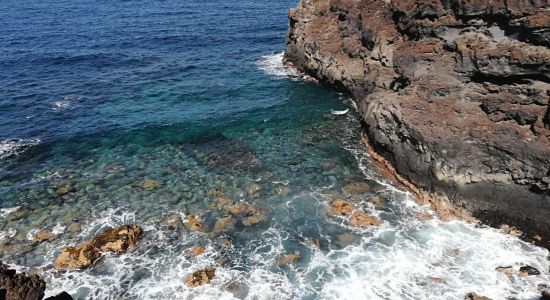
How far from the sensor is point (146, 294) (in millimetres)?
24422

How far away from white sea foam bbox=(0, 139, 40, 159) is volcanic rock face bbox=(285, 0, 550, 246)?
31966mm

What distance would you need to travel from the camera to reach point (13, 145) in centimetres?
4028

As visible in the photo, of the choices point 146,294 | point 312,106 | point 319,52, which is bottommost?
point 146,294

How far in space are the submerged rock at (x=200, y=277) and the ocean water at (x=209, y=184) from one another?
38cm

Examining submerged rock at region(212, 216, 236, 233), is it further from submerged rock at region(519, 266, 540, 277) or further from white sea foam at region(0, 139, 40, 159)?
white sea foam at region(0, 139, 40, 159)

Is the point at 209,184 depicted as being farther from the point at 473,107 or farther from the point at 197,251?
Answer: the point at 473,107

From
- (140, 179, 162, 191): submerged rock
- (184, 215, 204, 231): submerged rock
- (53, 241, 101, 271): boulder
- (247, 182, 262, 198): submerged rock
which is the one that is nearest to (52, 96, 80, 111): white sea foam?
(140, 179, 162, 191): submerged rock

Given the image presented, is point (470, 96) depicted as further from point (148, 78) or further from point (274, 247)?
point (148, 78)

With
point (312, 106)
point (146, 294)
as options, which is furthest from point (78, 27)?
point (146, 294)

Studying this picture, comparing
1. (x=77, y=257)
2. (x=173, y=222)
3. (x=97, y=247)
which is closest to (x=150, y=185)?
(x=173, y=222)

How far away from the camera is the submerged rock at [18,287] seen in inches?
678

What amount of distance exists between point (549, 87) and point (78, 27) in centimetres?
7577

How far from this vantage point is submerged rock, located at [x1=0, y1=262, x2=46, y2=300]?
17.2m

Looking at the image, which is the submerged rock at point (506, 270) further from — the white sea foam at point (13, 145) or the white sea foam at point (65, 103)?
the white sea foam at point (65, 103)
